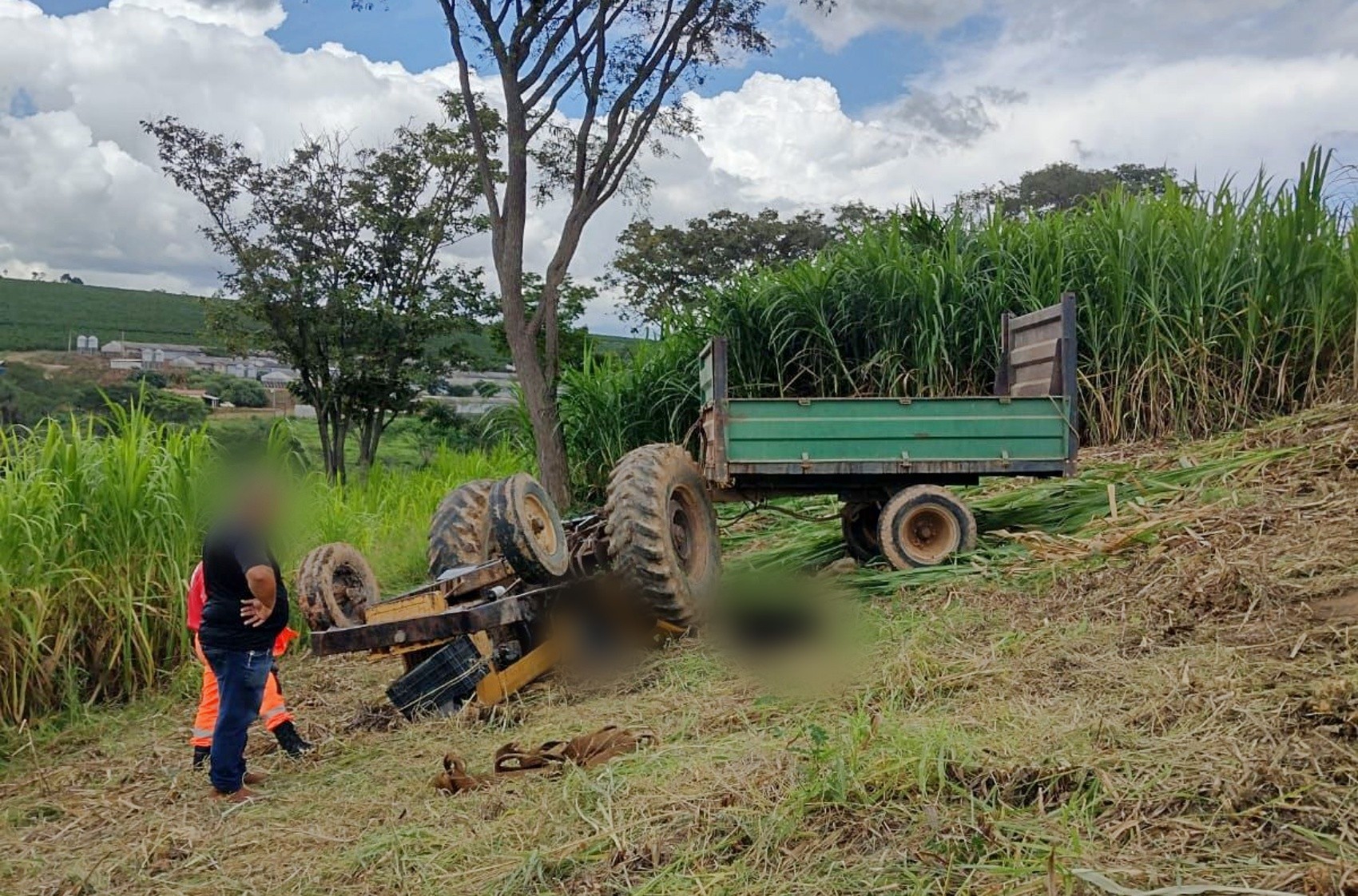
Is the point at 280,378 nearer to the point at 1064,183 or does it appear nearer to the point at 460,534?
the point at 460,534

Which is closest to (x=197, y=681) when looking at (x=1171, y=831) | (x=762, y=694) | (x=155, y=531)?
(x=155, y=531)

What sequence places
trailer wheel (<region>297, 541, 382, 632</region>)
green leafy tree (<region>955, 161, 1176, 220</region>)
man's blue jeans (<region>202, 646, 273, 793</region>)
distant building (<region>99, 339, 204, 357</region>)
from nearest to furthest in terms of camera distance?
man's blue jeans (<region>202, 646, 273, 793</region>) < trailer wheel (<region>297, 541, 382, 632</region>) < distant building (<region>99, 339, 204, 357</region>) < green leafy tree (<region>955, 161, 1176, 220</region>)

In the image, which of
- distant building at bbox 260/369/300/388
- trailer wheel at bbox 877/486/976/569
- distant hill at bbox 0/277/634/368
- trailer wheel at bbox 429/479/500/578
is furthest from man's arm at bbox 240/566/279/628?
distant building at bbox 260/369/300/388

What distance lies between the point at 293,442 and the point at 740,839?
5.62m

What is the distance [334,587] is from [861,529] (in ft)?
10.7

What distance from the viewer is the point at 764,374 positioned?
1054cm

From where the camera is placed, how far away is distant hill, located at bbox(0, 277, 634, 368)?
16297 millimetres

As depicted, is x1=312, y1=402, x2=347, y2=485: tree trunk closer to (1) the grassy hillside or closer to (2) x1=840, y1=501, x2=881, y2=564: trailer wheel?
(1) the grassy hillside

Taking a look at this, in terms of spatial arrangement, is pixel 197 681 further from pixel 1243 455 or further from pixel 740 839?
pixel 1243 455

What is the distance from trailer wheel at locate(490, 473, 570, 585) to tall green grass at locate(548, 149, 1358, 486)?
4679 millimetres

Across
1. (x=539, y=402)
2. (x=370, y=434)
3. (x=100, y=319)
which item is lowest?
(x=370, y=434)

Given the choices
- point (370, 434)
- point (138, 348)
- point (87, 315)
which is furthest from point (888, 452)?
point (87, 315)

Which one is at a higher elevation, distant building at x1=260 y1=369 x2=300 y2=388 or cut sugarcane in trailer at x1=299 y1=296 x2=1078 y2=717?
distant building at x1=260 y1=369 x2=300 y2=388

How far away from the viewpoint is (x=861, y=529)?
7.27m
